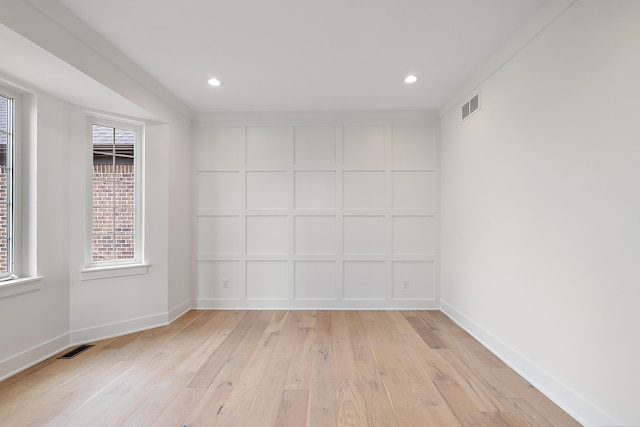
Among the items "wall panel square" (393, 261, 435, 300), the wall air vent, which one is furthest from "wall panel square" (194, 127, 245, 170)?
the wall air vent

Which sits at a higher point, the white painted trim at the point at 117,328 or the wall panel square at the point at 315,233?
the wall panel square at the point at 315,233

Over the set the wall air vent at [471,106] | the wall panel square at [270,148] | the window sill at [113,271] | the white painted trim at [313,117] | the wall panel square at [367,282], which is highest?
the white painted trim at [313,117]

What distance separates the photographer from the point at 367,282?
4.23 m

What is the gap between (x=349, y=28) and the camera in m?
2.36

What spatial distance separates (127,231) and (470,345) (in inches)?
150

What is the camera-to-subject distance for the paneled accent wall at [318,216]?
4.22 meters

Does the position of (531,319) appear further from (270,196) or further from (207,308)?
(207,308)

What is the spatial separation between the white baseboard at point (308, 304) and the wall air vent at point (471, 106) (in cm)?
240

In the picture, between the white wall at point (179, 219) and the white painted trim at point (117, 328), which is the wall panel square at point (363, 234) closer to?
the white wall at point (179, 219)

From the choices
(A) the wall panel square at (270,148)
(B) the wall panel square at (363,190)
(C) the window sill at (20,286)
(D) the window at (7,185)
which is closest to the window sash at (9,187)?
(D) the window at (7,185)

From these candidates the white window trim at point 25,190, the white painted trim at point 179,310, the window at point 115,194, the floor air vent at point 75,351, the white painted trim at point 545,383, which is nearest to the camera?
the white painted trim at point 545,383

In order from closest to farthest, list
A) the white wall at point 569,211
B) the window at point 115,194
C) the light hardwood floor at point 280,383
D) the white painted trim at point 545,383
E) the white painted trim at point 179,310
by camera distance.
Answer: the white wall at point 569,211 < the white painted trim at point 545,383 < the light hardwood floor at point 280,383 < the window at point 115,194 < the white painted trim at point 179,310

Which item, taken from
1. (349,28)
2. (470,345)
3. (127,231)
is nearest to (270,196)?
(127,231)

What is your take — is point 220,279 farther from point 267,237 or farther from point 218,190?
point 218,190
